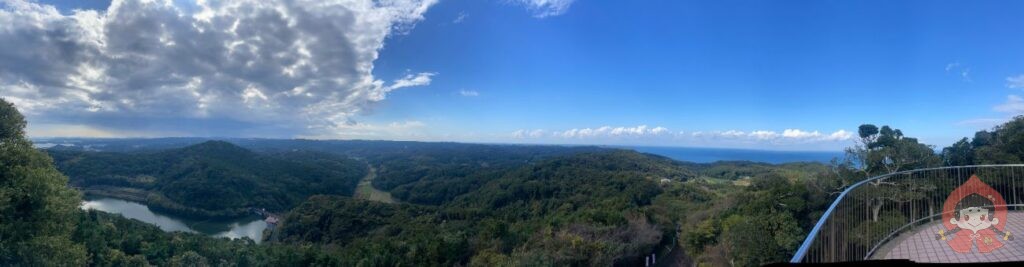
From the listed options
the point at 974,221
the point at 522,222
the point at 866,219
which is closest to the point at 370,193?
the point at 522,222

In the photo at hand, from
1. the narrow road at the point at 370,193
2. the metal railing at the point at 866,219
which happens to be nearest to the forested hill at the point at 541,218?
the narrow road at the point at 370,193

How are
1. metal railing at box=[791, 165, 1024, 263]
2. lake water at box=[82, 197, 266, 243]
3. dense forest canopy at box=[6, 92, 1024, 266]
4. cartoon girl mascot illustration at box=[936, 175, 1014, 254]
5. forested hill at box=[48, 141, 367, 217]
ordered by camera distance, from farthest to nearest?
forested hill at box=[48, 141, 367, 217] < lake water at box=[82, 197, 266, 243] < dense forest canopy at box=[6, 92, 1024, 266] < cartoon girl mascot illustration at box=[936, 175, 1014, 254] < metal railing at box=[791, 165, 1024, 263]

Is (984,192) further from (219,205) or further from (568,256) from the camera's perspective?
(219,205)

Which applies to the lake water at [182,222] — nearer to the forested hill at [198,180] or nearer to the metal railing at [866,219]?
the forested hill at [198,180]

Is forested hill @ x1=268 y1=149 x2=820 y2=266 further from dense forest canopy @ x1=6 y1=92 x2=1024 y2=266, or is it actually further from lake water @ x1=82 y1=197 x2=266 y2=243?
lake water @ x1=82 y1=197 x2=266 y2=243

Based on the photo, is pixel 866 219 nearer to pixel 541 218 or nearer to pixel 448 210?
pixel 541 218

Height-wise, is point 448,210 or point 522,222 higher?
point 522,222

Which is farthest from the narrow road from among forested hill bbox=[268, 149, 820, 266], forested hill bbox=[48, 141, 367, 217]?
forested hill bbox=[268, 149, 820, 266]
